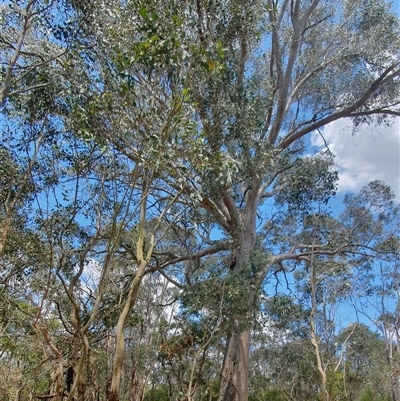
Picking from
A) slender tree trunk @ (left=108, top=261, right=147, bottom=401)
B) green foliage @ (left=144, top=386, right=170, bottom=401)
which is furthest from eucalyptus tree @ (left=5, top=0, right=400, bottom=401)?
green foliage @ (left=144, top=386, right=170, bottom=401)

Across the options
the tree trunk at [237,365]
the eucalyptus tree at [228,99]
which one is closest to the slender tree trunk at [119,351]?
the eucalyptus tree at [228,99]

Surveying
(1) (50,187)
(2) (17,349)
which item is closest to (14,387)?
(2) (17,349)

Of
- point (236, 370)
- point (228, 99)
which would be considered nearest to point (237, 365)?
point (236, 370)

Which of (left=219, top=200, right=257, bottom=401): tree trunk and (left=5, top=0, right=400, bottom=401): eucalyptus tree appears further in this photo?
(left=219, top=200, right=257, bottom=401): tree trunk

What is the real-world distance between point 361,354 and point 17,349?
436 inches

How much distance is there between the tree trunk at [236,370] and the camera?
22.3 feet

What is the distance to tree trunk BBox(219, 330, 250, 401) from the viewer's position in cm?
679

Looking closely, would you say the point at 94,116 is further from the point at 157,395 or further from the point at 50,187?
the point at 157,395

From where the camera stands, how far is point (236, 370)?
22.7 feet

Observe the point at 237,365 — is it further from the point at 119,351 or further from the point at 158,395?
the point at 158,395

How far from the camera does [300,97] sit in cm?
977

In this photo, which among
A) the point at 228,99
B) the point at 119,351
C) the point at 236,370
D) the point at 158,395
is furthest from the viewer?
the point at 158,395

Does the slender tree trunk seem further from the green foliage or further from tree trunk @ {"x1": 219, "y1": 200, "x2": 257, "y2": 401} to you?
the green foliage

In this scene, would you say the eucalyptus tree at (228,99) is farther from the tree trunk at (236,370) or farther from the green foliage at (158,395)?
the green foliage at (158,395)
